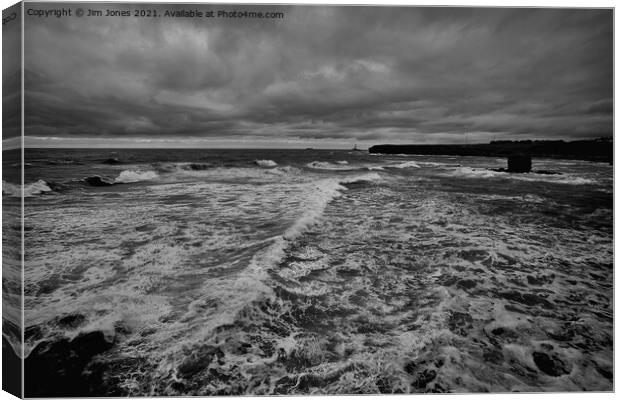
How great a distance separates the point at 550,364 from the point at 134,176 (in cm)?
1043

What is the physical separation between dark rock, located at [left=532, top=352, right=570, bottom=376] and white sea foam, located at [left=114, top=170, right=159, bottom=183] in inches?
382

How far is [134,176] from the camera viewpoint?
976 cm

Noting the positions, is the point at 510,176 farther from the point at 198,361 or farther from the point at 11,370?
the point at 11,370

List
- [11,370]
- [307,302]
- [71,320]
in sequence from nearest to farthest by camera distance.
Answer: [11,370] < [71,320] < [307,302]

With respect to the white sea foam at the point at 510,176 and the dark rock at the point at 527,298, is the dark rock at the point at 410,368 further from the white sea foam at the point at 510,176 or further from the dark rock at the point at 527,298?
the white sea foam at the point at 510,176

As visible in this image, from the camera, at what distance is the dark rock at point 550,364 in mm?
2395

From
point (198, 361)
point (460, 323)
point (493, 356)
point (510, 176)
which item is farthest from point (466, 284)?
point (510, 176)

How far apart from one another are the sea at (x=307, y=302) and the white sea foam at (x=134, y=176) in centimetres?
407

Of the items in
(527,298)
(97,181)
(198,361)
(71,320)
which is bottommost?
(198,361)

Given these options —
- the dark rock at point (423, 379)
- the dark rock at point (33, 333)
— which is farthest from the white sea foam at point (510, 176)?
the dark rock at point (33, 333)

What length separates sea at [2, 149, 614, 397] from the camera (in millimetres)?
2375

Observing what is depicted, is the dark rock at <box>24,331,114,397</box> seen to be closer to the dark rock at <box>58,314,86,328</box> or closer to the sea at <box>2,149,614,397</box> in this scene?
the sea at <box>2,149,614,397</box>

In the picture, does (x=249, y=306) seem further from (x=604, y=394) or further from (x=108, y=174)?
(x=108, y=174)

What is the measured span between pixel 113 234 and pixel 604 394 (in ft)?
18.6
